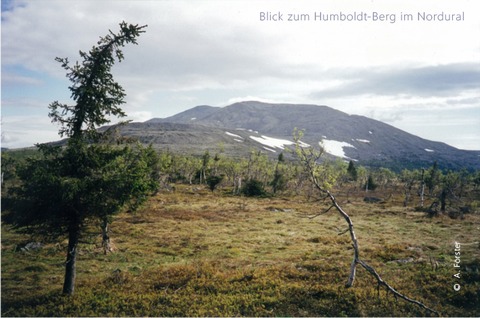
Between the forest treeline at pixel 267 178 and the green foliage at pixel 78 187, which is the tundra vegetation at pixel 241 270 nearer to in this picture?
the green foliage at pixel 78 187

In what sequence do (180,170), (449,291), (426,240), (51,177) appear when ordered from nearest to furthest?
(51,177) < (449,291) < (426,240) < (180,170)

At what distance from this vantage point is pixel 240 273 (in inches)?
684

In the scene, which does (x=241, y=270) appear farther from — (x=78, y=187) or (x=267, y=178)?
(x=267, y=178)

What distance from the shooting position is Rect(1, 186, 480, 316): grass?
521 inches

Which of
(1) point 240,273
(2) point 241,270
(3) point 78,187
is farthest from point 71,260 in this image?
(2) point 241,270

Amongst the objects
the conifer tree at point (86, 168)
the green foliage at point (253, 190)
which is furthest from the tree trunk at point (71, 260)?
the green foliage at point (253, 190)

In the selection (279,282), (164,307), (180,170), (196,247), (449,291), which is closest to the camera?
(164,307)

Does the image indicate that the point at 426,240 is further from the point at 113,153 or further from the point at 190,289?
the point at 113,153

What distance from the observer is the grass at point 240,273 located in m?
13.2

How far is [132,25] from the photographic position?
13.5 m

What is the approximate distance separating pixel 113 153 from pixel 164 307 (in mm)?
7848

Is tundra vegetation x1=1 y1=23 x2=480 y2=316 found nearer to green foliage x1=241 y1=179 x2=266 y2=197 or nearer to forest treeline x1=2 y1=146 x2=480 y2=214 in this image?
forest treeline x1=2 y1=146 x2=480 y2=214

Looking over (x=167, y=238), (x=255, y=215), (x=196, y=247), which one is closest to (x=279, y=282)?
(x=196, y=247)

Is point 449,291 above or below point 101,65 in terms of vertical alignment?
below
